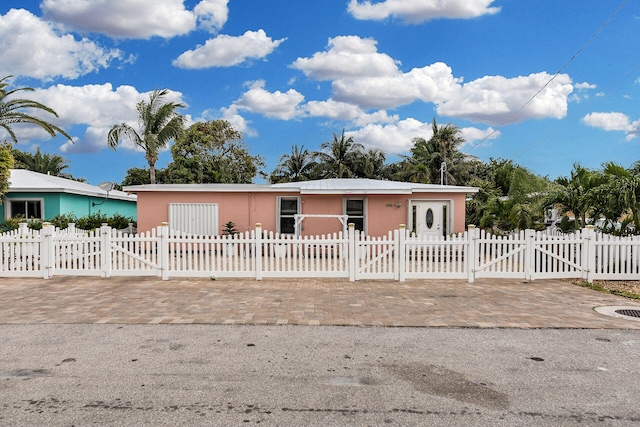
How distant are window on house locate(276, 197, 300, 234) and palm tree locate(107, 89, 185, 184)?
12.2 meters

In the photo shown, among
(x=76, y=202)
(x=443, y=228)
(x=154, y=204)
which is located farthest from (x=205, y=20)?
(x=443, y=228)

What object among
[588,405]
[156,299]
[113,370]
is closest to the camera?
[588,405]

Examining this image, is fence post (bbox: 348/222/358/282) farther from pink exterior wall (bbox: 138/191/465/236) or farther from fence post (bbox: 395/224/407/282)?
pink exterior wall (bbox: 138/191/465/236)

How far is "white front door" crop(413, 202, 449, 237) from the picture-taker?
15.7 meters

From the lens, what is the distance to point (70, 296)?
779 centimetres

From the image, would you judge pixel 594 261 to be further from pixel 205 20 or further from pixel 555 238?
pixel 205 20

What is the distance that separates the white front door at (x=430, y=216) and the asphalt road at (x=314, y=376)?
9999 millimetres

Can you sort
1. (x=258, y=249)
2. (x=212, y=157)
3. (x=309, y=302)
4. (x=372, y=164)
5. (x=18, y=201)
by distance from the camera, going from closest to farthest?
(x=309, y=302), (x=258, y=249), (x=18, y=201), (x=372, y=164), (x=212, y=157)

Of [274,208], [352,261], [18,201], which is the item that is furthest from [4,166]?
[352,261]

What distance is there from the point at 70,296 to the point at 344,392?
619 cm

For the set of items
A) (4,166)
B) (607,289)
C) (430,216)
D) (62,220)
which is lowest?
(607,289)

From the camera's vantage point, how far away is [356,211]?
51.8 feet

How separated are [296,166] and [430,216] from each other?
58.9 ft

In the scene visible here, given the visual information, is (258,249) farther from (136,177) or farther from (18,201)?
(136,177)
